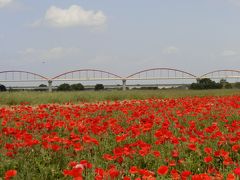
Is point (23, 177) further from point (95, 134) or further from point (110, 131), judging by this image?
point (110, 131)

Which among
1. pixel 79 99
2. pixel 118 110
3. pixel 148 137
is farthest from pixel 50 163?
pixel 79 99

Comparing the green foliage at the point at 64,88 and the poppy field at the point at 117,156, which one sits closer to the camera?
the poppy field at the point at 117,156

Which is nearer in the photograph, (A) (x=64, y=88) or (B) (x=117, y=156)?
(B) (x=117, y=156)

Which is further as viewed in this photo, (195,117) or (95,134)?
(195,117)

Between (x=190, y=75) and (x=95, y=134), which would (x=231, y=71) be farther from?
(x=95, y=134)

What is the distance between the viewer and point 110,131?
673cm

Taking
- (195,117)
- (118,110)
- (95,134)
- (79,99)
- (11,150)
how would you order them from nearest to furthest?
1. (11,150)
2. (95,134)
3. (195,117)
4. (118,110)
5. (79,99)

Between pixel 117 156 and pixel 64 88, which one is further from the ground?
pixel 64 88

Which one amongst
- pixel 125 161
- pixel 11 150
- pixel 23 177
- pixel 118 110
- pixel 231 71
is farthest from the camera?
pixel 231 71

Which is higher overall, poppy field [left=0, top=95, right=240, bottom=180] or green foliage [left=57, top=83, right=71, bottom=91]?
green foliage [left=57, top=83, right=71, bottom=91]

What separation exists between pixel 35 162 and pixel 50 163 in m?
0.18

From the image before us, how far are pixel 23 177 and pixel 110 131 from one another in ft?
9.03

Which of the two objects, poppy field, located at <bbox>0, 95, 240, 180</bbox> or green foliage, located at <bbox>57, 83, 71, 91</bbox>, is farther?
green foliage, located at <bbox>57, 83, 71, 91</bbox>

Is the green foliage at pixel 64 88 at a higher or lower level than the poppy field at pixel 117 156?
higher
